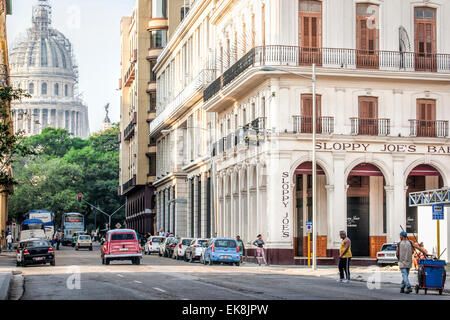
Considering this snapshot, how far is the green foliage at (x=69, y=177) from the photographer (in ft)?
371

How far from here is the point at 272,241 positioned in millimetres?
49438

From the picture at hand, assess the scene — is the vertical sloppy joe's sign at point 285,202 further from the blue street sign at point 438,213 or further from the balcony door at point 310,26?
the blue street sign at point 438,213

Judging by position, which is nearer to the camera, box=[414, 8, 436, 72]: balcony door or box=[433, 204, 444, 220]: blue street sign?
box=[433, 204, 444, 220]: blue street sign

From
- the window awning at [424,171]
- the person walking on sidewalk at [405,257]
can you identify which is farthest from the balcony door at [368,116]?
the person walking on sidewalk at [405,257]

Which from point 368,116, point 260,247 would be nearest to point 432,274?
point 260,247

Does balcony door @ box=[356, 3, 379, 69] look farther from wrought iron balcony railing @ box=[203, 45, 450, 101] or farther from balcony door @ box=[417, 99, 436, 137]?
balcony door @ box=[417, 99, 436, 137]

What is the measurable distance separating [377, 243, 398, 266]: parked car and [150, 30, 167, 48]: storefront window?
55119 mm

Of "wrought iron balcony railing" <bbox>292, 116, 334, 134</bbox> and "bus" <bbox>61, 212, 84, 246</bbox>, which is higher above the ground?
"wrought iron balcony railing" <bbox>292, 116, 334, 134</bbox>

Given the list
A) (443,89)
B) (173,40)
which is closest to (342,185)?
(443,89)

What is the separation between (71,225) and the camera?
106 meters

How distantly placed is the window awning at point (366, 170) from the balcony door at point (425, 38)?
613 centimetres

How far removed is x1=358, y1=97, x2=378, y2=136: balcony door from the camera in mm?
50969

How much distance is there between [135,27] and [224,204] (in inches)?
1841

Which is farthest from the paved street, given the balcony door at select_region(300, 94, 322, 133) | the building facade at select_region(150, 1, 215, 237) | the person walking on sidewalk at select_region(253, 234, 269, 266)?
the building facade at select_region(150, 1, 215, 237)
